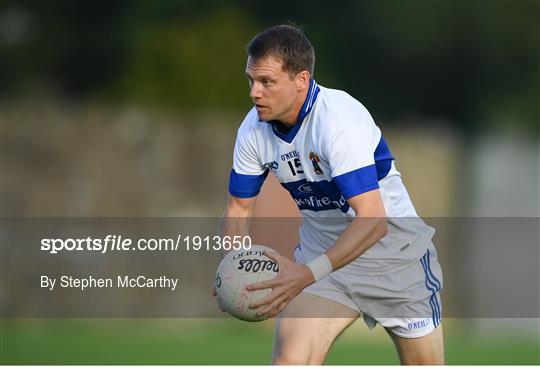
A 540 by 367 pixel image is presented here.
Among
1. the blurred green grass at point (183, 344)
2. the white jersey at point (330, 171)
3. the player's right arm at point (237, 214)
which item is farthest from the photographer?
the blurred green grass at point (183, 344)

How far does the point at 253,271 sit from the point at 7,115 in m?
9.40

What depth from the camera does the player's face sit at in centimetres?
709

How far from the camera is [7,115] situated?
15.6 metres

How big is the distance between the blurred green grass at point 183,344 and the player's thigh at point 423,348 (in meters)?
4.99

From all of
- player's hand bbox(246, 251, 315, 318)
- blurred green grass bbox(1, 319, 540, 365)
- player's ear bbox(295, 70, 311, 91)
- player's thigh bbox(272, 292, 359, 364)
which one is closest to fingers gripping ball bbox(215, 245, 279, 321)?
player's hand bbox(246, 251, 315, 318)

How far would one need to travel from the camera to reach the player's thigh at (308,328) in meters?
7.07

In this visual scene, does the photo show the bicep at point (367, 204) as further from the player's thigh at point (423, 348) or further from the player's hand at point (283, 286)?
the player's thigh at point (423, 348)

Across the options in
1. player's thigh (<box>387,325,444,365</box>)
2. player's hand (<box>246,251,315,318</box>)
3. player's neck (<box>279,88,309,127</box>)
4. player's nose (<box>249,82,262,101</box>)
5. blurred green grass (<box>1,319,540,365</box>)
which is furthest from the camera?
blurred green grass (<box>1,319,540,365</box>)

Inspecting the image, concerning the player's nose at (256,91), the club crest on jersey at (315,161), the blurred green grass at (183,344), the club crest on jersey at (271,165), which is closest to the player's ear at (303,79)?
the player's nose at (256,91)

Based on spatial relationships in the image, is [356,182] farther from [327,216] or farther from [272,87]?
[272,87]

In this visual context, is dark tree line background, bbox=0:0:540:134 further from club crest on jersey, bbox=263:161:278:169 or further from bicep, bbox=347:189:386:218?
bicep, bbox=347:189:386:218

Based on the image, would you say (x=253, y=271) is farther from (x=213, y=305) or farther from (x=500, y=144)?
(x=500, y=144)

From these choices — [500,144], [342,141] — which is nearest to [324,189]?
[342,141]

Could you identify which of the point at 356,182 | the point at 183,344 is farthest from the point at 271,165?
the point at 183,344
